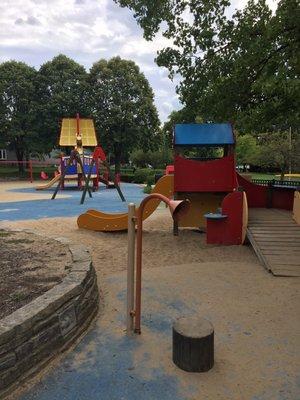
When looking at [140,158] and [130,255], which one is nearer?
[130,255]

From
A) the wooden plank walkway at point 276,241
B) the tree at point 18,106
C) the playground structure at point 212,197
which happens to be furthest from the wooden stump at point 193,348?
the tree at point 18,106

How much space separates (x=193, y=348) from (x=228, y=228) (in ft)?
17.4

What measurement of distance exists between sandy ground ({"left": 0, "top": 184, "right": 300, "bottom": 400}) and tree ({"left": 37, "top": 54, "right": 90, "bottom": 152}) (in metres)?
28.7

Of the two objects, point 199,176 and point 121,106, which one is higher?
point 121,106

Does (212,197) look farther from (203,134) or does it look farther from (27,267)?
(27,267)

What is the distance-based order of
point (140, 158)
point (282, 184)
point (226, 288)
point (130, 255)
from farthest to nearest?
1. point (140, 158)
2. point (282, 184)
3. point (226, 288)
4. point (130, 255)

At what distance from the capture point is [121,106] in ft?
121

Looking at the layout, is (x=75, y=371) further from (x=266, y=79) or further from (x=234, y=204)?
(x=266, y=79)

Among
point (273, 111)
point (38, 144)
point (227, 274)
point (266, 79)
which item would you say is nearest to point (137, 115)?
point (38, 144)

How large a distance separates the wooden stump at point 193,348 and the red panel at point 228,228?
5.00 metres

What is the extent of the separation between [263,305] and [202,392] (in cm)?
219

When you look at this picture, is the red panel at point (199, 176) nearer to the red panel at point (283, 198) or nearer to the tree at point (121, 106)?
the red panel at point (283, 198)

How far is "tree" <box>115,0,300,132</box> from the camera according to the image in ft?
27.3

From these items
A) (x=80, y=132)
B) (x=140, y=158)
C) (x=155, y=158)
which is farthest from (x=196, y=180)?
(x=140, y=158)
